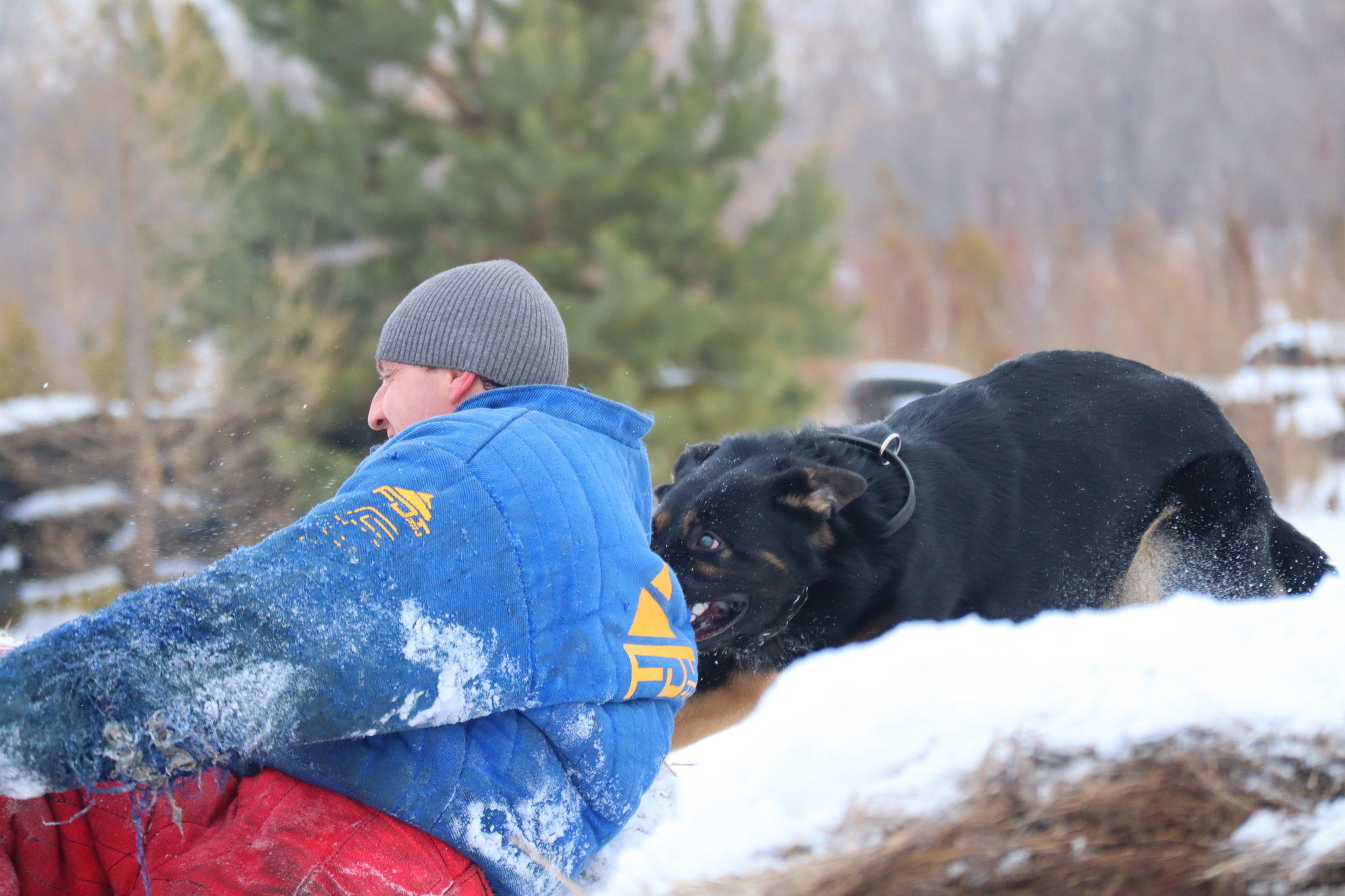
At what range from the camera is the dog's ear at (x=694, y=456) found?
12.8ft

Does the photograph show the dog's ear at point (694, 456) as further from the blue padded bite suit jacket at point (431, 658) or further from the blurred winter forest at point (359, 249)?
the blurred winter forest at point (359, 249)

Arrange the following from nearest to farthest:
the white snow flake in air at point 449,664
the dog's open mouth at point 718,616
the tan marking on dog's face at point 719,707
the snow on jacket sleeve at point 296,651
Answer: the snow on jacket sleeve at point 296,651 → the white snow flake in air at point 449,664 → the tan marking on dog's face at point 719,707 → the dog's open mouth at point 718,616

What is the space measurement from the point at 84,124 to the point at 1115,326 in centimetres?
953

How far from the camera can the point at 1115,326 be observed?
10.3m

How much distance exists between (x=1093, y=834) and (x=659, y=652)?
2.73 ft

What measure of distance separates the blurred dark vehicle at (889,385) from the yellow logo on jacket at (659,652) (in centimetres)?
1158

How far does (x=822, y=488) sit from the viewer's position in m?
3.44

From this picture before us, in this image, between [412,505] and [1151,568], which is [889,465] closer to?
[1151,568]

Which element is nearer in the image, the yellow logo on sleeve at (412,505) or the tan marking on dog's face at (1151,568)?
the yellow logo on sleeve at (412,505)

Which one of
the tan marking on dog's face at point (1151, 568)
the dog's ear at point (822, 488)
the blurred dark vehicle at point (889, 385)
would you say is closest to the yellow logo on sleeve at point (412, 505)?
the dog's ear at point (822, 488)

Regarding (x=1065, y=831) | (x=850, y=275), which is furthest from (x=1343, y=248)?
(x=850, y=275)

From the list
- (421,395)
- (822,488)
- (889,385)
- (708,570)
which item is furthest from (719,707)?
(889,385)

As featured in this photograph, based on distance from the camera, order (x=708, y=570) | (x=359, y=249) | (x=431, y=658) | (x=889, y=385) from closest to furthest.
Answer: (x=431, y=658) → (x=708, y=570) → (x=359, y=249) → (x=889, y=385)

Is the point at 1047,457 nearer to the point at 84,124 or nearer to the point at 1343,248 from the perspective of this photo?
the point at 1343,248
